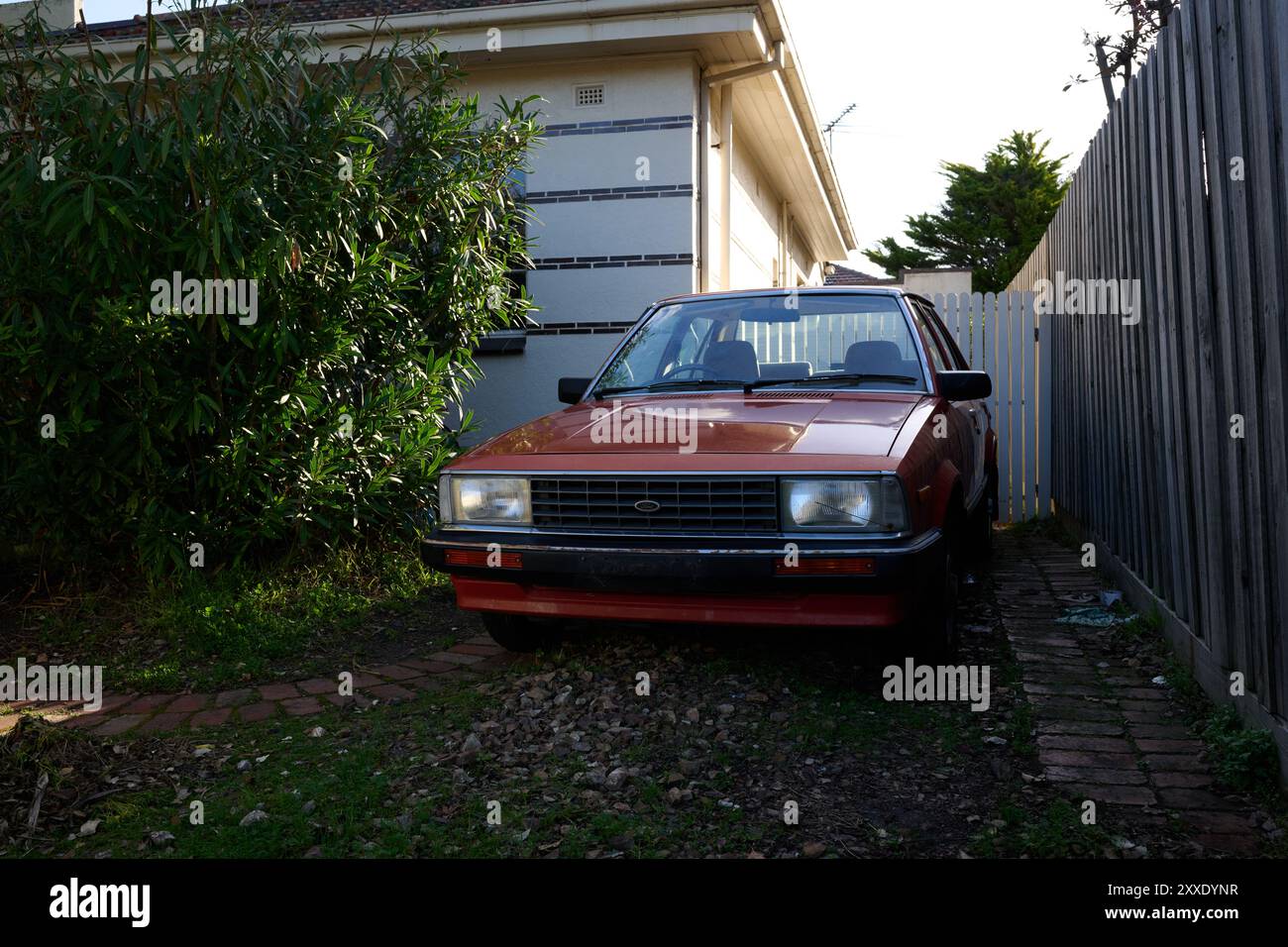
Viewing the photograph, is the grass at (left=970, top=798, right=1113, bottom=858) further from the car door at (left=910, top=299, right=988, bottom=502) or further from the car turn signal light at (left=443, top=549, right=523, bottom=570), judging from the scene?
the car door at (left=910, top=299, right=988, bottom=502)

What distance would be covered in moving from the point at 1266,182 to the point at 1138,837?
183cm

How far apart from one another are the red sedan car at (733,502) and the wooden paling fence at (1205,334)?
2.82 feet

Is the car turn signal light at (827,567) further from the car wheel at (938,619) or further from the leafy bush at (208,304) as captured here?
the leafy bush at (208,304)

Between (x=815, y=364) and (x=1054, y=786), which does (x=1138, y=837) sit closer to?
(x=1054, y=786)

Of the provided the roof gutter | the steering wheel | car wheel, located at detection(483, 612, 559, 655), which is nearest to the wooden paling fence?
the steering wheel

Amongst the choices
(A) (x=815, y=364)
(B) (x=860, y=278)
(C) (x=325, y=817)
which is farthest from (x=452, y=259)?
(B) (x=860, y=278)

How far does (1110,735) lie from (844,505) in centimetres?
122

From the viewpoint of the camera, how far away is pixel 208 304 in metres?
4.80

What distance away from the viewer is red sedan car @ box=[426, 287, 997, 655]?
3.54 m

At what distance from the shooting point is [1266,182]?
2.78 m

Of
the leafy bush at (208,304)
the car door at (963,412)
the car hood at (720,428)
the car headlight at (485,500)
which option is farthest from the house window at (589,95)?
the car headlight at (485,500)

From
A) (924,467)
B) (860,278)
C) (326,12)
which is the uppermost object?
(860,278)

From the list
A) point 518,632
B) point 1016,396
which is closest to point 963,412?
point 518,632

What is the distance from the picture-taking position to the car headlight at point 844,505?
351 centimetres
